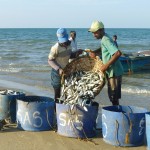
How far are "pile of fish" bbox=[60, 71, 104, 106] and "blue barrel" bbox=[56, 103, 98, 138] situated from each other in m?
0.18

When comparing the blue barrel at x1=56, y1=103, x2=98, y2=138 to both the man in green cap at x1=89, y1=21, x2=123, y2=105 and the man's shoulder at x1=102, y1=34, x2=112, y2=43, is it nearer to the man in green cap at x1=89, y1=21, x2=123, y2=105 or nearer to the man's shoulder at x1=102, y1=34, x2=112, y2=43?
the man in green cap at x1=89, y1=21, x2=123, y2=105

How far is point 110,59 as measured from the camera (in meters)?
6.71

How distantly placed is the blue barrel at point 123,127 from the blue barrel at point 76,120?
356 millimetres

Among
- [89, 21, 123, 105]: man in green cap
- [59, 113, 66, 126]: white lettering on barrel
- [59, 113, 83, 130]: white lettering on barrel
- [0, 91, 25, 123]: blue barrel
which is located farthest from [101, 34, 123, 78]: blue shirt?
[0, 91, 25, 123]: blue barrel

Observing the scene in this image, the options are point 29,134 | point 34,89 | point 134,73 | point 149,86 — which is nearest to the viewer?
point 29,134

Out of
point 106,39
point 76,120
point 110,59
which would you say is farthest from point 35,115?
point 106,39

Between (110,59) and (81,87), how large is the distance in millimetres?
870

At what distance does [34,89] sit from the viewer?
13.1 m

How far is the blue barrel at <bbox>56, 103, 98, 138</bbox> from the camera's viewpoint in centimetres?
672

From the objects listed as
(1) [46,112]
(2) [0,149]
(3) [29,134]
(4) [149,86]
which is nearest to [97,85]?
(1) [46,112]

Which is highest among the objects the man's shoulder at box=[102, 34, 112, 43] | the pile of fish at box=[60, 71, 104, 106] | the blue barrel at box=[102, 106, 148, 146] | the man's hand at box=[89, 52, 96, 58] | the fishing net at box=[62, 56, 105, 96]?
the man's shoulder at box=[102, 34, 112, 43]

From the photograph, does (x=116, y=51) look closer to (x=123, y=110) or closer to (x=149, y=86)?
(x=123, y=110)

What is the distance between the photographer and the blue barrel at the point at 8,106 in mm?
7680

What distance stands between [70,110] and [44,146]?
0.78 m
